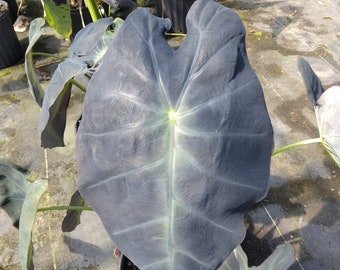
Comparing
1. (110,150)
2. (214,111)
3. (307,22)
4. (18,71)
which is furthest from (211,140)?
(307,22)

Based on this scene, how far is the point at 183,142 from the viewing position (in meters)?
0.72

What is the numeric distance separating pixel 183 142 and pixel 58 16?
4.58 feet

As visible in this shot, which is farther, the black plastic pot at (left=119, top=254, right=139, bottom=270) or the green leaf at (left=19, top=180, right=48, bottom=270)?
the black plastic pot at (left=119, top=254, right=139, bottom=270)

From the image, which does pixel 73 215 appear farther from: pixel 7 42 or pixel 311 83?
pixel 7 42

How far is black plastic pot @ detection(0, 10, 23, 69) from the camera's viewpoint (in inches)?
102

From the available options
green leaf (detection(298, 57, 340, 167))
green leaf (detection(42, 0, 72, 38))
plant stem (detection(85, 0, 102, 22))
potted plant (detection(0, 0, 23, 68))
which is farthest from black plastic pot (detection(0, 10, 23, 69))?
green leaf (detection(298, 57, 340, 167))

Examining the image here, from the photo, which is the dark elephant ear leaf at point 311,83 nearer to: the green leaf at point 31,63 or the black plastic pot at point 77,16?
the green leaf at point 31,63

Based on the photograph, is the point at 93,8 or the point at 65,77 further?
the point at 93,8

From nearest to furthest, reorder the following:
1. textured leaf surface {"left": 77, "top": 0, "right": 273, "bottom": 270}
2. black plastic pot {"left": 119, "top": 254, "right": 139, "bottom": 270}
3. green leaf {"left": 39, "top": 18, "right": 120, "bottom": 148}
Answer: textured leaf surface {"left": 77, "top": 0, "right": 273, "bottom": 270} < green leaf {"left": 39, "top": 18, "right": 120, "bottom": 148} < black plastic pot {"left": 119, "top": 254, "right": 139, "bottom": 270}

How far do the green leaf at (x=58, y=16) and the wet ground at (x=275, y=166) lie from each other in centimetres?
56

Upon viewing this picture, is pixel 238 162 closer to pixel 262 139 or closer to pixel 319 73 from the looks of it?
pixel 262 139

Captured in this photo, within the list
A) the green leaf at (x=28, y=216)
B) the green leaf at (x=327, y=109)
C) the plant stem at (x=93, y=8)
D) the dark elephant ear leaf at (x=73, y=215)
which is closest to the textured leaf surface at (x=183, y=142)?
the green leaf at (x=28, y=216)

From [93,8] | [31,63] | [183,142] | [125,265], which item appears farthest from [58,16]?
[183,142]

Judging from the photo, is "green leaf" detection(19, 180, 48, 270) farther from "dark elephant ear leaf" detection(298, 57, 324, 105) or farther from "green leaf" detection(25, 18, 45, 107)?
"dark elephant ear leaf" detection(298, 57, 324, 105)
